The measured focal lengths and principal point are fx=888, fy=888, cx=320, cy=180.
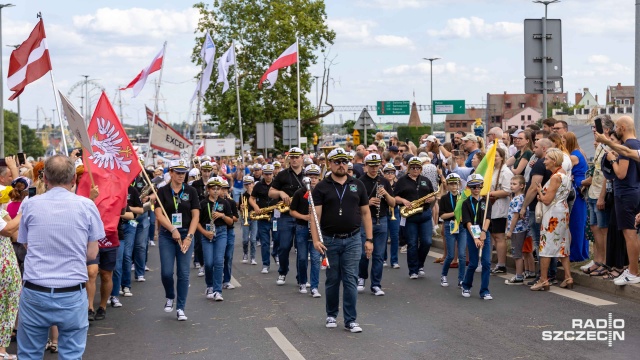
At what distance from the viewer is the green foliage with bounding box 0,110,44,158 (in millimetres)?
156125

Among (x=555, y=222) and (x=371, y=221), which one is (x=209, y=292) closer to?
(x=371, y=221)

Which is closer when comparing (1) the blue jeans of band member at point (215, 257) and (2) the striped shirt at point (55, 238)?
(2) the striped shirt at point (55, 238)

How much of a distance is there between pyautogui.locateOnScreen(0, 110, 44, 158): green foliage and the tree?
110 m

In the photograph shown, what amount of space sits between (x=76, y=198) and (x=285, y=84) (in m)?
44.2

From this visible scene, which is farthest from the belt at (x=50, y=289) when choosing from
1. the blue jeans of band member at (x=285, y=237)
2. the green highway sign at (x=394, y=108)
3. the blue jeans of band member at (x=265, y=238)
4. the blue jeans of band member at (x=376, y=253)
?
the green highway sign at (x=394, y=108)

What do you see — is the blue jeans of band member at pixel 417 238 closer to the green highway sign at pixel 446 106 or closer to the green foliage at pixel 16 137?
the green highway sign at pixel 446 106

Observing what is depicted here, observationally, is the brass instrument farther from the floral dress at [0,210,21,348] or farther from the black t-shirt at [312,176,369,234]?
the floral dress at [0,210,21,348]

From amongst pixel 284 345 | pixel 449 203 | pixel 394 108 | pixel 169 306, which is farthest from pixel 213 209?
pixel 394 108

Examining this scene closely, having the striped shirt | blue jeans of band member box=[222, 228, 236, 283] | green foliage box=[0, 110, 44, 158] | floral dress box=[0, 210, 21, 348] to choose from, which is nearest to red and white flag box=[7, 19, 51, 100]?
blue jeans of band member box=[222, 228, 236, 283]

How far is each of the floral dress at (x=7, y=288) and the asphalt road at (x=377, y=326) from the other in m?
1.05

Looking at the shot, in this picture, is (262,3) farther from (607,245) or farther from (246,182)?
(607,245)

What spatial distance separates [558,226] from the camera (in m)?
11.9

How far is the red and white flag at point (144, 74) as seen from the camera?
76.8 feet

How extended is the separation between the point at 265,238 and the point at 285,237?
1796 mm
